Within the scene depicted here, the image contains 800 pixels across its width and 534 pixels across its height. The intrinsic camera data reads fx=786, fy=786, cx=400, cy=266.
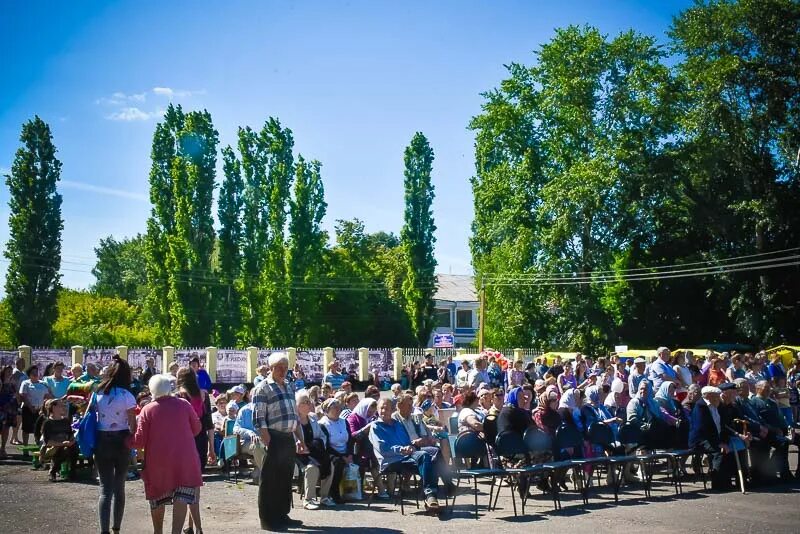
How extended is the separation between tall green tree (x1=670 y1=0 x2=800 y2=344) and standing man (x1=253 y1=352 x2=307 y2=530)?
31203 mm

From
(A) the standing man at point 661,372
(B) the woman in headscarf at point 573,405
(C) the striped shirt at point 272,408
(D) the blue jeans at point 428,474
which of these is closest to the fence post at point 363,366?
(A) the standing man at point 661,372

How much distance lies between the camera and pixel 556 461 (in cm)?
1088

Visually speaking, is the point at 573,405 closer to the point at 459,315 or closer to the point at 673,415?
the point at 673,415

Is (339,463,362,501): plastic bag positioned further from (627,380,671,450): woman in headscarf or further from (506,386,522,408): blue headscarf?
(627,380,671,450): woman in headscarf

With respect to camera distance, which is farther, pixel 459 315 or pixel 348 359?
pixel 459 315

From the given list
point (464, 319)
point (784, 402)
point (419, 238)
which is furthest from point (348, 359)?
point (464, 319)

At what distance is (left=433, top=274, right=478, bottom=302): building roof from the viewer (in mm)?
74875

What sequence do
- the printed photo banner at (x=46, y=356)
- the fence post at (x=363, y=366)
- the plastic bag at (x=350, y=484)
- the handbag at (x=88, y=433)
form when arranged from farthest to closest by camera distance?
the fence post at (x=363, y=366), the printed photo banner at (x=46, y=356), the plastic bag at (x=350, y=484), the handbag at (x=88, y=433)

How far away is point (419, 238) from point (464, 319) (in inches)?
891

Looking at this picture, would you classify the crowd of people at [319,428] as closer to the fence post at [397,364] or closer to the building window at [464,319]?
the fence post at [397,364]

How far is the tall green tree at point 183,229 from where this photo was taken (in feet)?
162

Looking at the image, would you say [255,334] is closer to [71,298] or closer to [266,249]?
[266,249]

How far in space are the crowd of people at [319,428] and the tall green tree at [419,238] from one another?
122ft

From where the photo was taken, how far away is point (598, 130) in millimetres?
38688
